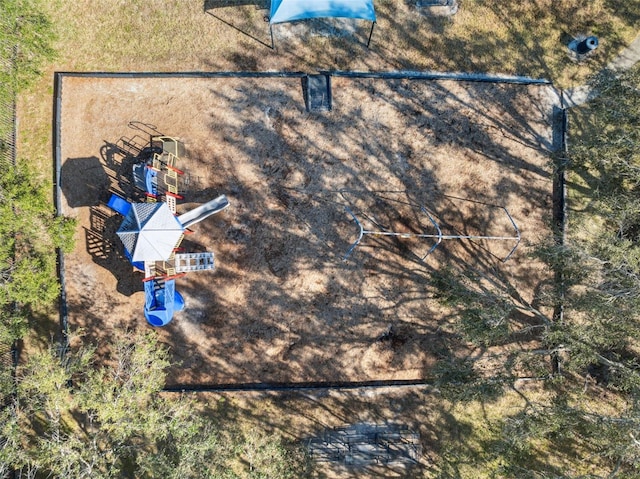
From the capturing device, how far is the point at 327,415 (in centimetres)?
1510

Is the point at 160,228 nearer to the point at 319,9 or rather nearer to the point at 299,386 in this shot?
the point at 299,386

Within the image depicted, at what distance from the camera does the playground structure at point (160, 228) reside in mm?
13328

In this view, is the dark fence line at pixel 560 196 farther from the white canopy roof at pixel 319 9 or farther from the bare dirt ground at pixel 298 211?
the white canopy roof at pixel 319 9

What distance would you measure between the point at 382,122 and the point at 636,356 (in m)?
12.4

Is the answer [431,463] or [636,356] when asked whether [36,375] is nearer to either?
[431,463]

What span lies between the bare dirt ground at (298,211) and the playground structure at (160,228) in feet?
1.89

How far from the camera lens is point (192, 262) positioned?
14195mm

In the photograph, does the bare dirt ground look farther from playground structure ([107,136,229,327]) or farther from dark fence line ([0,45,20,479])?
dark fence line ([0,45,20,479])

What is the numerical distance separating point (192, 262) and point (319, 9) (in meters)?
9.36

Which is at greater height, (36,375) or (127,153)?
(127,153)

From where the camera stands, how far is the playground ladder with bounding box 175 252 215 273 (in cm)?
1408

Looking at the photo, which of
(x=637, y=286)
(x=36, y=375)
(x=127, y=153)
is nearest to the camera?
(x=637, y=286)

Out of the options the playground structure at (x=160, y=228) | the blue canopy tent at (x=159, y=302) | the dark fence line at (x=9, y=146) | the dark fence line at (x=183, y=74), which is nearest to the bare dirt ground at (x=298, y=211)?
the dark fence line at (x=183, y=74)

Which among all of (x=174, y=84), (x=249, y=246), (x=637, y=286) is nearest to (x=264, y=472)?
(x=249, y=246)
